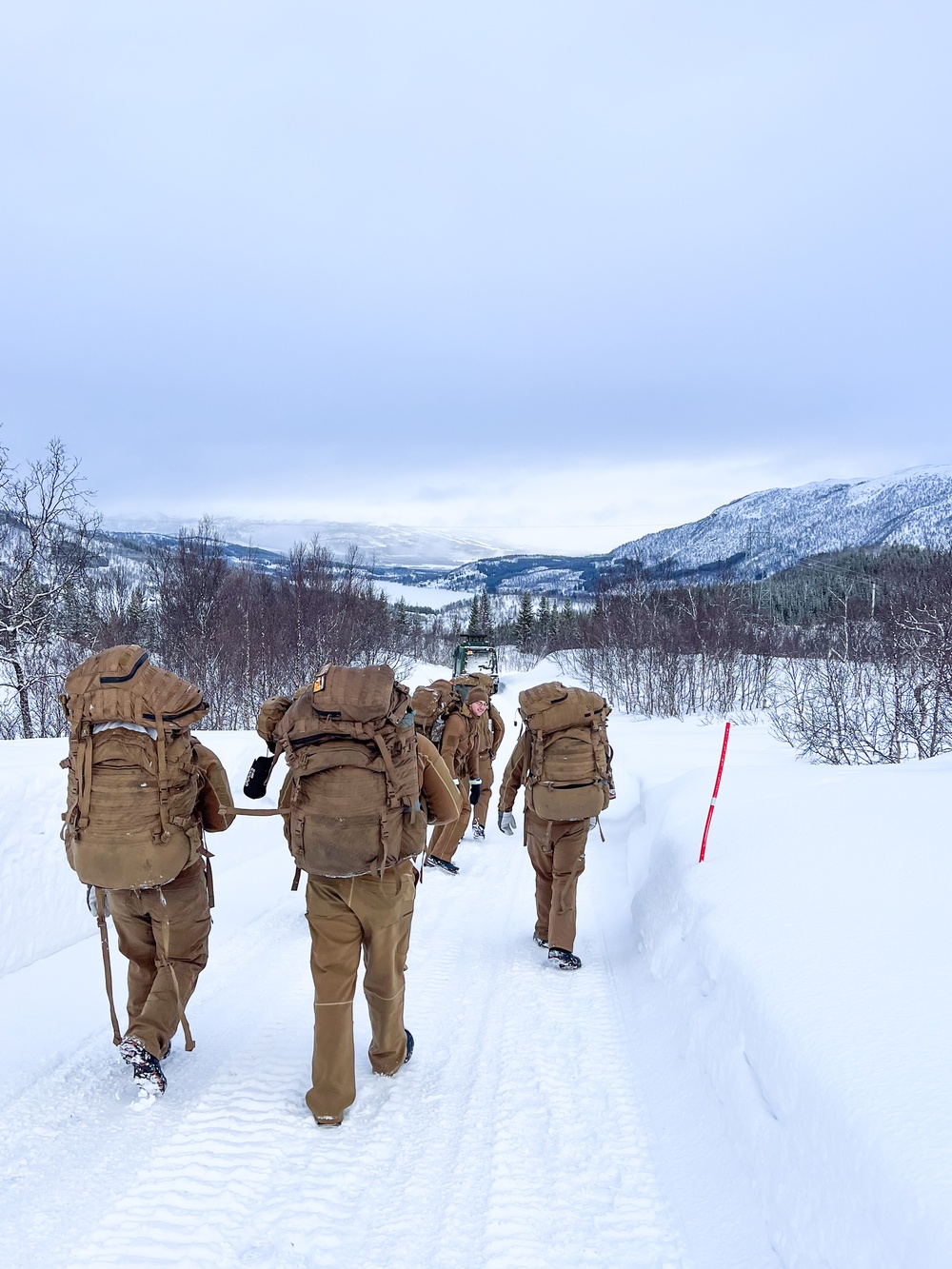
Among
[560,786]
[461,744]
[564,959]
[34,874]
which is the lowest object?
[564,959]

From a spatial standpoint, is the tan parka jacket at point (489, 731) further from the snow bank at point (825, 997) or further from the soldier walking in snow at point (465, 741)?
the snow bank at point (825, 997)

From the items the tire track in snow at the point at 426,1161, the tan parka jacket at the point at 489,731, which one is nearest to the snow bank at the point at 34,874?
the tire track in snow at the point at 426,1161

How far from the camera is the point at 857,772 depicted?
23.2 ft

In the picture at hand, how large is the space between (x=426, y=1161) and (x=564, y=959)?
2.39 meters

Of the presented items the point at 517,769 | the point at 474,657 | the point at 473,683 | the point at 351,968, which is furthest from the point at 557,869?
the point at 474,657

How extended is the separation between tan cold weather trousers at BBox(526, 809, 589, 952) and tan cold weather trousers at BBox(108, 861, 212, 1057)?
2622mm

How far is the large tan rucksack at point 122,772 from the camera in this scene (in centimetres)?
334

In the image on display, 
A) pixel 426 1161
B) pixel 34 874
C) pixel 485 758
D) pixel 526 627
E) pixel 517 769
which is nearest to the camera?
pixel 426 1161

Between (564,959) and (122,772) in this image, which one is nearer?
(122,772)

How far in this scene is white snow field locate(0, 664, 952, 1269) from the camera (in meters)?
2.46

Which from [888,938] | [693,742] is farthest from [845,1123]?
[693,742]

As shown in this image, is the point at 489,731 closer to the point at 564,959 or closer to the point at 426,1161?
the point at 564,959

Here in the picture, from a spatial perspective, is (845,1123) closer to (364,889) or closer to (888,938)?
(888,938)

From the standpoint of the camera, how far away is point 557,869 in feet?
18.2
